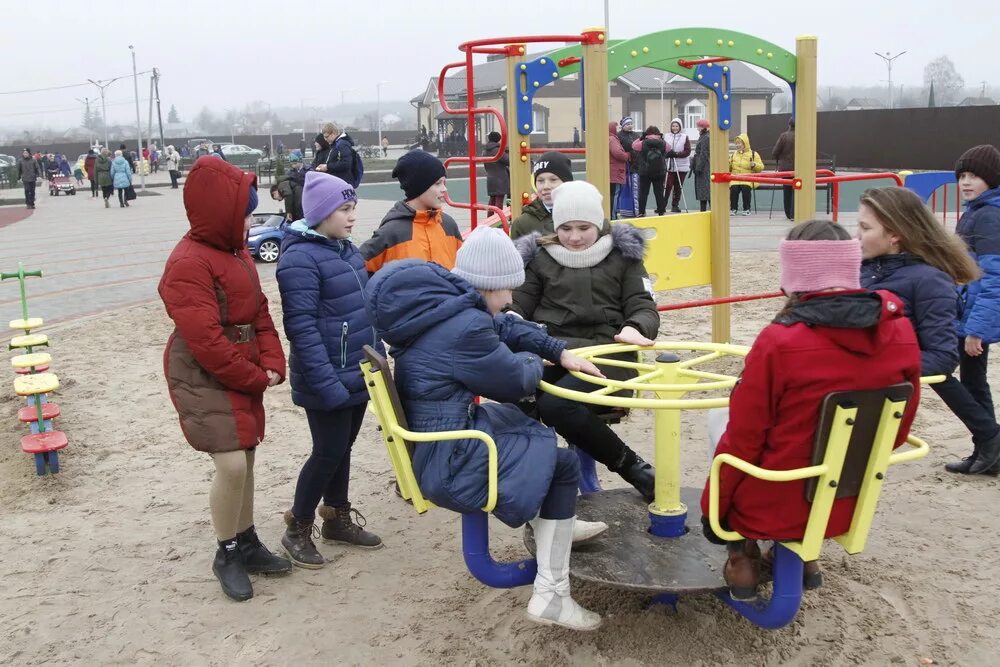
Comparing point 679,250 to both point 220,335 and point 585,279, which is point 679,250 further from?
point 220,335

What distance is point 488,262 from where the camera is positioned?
3096 mm

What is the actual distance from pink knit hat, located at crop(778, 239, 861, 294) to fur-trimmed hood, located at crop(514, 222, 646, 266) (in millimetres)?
1531

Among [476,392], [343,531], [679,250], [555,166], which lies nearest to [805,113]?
[679,250]

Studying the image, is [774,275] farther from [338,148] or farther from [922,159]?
[922,159]

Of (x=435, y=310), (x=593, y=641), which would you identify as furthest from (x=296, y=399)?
(x=593, y=641)

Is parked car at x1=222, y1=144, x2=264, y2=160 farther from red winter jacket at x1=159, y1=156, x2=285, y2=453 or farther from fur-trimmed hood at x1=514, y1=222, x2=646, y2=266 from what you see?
red winter jacket at x1=159, y1=156, x2=285, y2=453

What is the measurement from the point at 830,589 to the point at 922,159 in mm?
27443

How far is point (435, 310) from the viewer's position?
117 inches

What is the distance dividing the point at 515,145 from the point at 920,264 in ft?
10.0

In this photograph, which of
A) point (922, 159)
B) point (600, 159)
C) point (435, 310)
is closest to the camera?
point (435, 310)

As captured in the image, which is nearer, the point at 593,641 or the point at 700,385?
the point at 700,385

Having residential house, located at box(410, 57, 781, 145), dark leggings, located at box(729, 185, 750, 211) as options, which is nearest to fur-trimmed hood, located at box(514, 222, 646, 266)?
dark leggings, located at box(729, 185, 750, 211)

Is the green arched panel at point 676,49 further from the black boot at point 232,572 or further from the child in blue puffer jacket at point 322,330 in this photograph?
the black boot at point 232,572

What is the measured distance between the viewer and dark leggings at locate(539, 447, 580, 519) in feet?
10.2
